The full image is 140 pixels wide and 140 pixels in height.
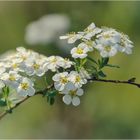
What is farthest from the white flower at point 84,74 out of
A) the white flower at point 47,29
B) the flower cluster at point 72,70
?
the white flower at point 47,29

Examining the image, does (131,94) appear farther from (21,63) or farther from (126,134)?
(21,63)

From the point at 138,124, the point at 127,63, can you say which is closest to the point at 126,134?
the point at 138,124

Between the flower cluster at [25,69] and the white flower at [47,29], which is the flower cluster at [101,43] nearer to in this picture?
the flower cluster at [25,69]

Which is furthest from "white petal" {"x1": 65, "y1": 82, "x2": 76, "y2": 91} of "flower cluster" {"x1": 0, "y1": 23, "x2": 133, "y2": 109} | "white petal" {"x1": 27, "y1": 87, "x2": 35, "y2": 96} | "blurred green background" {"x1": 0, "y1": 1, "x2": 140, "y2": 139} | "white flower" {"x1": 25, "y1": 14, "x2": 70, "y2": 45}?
"white flower" {"x1": 25, "y1": 14, "x2": 70, "y2": 45}

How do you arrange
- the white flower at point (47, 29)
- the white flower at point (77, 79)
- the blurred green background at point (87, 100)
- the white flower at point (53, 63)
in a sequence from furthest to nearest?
the white flower at point (47, 29), the blurred green background at point (87, 100), the white flower at point (53, 63), the white flower at point (77, 79)

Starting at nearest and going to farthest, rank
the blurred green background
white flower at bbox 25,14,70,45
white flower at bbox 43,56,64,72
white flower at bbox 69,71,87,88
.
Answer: white flower at bbox 69,71,87,88, white flower at bbox 43,56,64,72, the blurred green background, white flower at bbox 25,14,70,45

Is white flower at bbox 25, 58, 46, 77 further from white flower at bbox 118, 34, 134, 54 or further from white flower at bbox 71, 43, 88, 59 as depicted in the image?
white flower at bbox 118, 34, 134, 54
